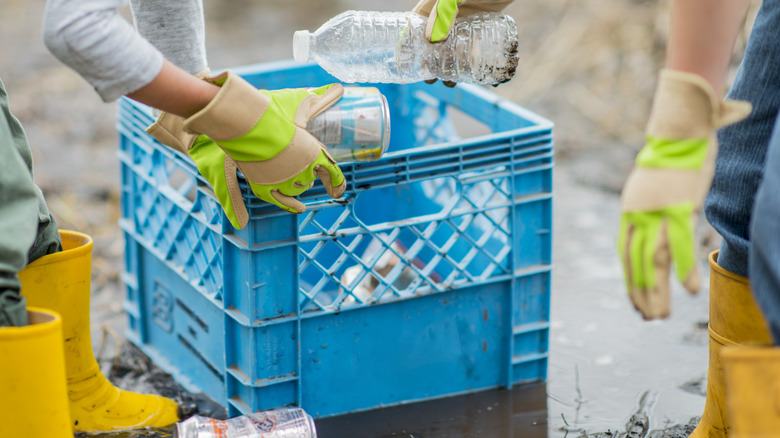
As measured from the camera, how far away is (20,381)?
5.33 ft

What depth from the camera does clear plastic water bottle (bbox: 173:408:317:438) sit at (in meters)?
2.00

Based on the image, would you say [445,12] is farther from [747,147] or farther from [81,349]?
[81,349]

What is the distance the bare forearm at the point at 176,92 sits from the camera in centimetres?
172

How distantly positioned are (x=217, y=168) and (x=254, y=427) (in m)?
Answer: 0.61

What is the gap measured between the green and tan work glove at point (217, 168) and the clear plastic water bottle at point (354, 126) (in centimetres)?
21

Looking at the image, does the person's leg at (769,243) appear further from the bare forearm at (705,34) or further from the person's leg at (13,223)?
the person's leg at (13,223)

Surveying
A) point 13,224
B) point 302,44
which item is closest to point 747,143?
point 302,44

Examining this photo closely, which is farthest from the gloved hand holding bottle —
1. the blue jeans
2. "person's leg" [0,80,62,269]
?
the blue jeans

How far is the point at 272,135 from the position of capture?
5.94 feet

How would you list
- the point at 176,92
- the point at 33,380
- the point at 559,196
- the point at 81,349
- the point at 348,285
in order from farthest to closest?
the point at 559,196
the point at 348,285
the point at 81,349
the point at 176,92
the point at 33,380

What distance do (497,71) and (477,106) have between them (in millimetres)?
268

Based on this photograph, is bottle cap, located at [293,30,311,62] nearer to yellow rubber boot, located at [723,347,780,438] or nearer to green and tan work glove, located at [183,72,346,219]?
green and tan work glove, located at [183,72,346,219]

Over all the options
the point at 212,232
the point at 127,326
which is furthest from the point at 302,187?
the point at 127,326

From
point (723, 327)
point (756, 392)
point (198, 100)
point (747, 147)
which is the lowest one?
point (723, 327)
